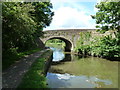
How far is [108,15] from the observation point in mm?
13039

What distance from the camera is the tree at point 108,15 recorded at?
41.0 ft

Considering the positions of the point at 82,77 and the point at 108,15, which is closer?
the point at 82,77

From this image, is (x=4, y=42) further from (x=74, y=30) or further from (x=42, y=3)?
(x=74, y=30)

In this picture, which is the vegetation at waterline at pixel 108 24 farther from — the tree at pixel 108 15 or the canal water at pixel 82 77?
the canal water at pixel 82 77

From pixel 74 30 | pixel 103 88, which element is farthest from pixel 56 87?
pixel 74 30

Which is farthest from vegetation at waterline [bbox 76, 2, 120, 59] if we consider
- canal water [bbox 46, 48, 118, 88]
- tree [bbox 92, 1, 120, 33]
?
canal water [bbox 46, 48, 118, 88]

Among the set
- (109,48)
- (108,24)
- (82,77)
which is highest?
(108,24)

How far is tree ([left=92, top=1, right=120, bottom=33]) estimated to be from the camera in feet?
41.0

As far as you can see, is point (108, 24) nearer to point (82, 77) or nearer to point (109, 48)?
point (109, 48)

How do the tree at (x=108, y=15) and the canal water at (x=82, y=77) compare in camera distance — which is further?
the tree at (x=108, y=15)

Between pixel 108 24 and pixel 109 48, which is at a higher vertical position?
pixel 108 24

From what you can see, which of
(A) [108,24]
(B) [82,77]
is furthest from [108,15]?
(B) [82,77]

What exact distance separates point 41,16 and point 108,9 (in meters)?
6.46

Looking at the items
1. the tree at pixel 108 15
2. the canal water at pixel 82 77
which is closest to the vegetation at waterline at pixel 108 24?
the tree at pixel 108 15
